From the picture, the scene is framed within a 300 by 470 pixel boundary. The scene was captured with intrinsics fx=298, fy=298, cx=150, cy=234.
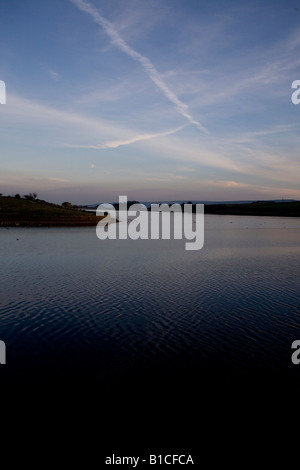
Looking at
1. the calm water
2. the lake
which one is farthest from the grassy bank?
the lake

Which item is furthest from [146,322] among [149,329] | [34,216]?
[34,216]

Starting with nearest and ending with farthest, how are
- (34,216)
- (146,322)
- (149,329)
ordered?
(149,329)
(146,322)
(34,216)

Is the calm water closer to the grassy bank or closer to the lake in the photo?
the lake

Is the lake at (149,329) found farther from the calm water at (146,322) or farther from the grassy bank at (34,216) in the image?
the grassy bank at (34,216)

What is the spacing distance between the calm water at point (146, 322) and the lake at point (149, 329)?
2.8 inches

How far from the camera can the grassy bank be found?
377 feet

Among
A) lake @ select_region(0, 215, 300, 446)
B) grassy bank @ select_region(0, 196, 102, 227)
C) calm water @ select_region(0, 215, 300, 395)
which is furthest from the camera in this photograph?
grassy bank @ select_region(0, 196, 102, 227)

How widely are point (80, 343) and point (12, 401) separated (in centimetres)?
624

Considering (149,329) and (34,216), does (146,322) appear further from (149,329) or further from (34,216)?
(34,216)

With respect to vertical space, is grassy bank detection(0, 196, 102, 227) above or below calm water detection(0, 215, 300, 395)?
above

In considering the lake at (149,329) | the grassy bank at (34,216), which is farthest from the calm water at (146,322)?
the grassy bank at (34,216)

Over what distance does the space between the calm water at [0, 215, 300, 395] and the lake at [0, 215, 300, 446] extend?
71 mm

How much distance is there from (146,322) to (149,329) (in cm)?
137

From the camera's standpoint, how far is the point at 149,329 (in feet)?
70.9
